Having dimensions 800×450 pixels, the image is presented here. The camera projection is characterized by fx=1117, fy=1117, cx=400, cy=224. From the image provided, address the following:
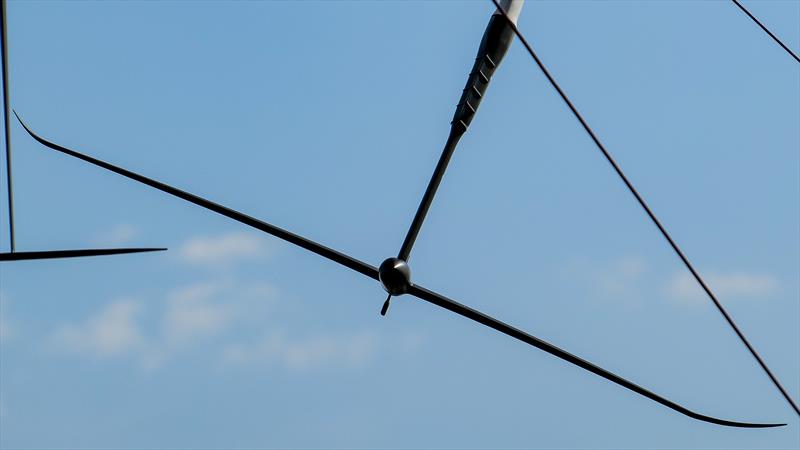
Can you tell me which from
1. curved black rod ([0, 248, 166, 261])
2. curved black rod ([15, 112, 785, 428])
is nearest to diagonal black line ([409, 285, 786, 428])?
curved black rod ([15, 112, 785, 428])

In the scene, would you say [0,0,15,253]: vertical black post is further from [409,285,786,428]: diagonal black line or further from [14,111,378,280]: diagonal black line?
[409,285,786,428]: diagonal black line

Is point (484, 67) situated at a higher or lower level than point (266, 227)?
higher

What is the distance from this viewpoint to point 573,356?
1535 cm

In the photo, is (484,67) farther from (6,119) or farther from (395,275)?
(6,119)

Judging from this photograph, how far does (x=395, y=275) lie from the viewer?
15109mm

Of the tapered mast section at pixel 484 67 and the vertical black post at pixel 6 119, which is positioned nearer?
the vertical black post at pixel 6 119

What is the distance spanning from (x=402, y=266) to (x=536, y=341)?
2.08 m

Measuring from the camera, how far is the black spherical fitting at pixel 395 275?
49.6 ft

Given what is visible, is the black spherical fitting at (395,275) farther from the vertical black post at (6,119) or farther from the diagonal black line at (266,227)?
the vertical black post at (6,119)

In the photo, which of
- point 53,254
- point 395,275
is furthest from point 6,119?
point 395,275

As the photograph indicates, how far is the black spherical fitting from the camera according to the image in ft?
49.6

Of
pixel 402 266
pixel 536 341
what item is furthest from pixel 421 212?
pixel 536 341

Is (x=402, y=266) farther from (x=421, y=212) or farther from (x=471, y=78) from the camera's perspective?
(x=471, y=78)

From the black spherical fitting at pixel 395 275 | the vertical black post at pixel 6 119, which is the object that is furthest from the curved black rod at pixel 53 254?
the black spherical fitting at pixel 395 275
